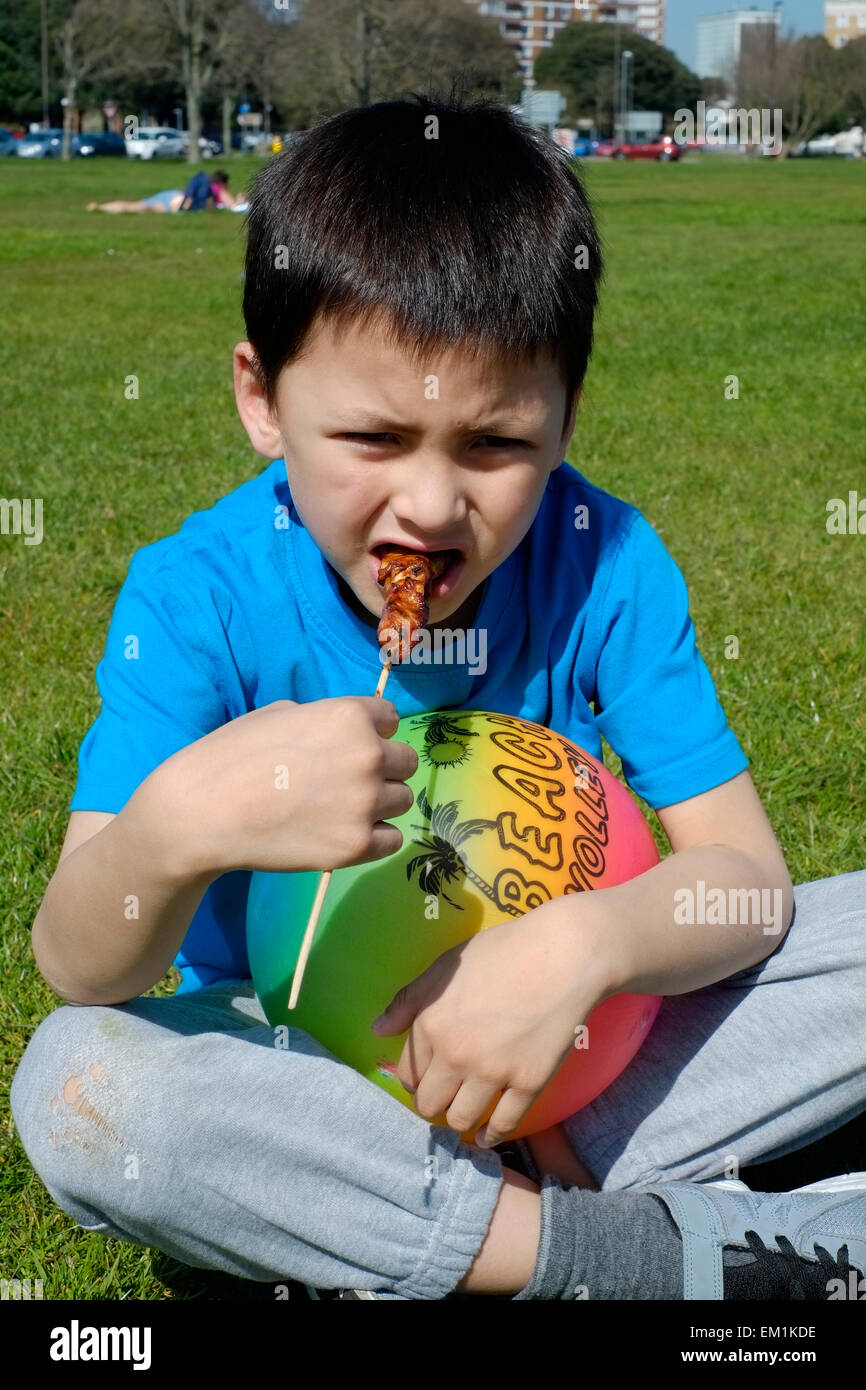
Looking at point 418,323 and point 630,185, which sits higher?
point 630,185

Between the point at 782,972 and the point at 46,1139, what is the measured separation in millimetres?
1096

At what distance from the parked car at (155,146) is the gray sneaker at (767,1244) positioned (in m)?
63.0

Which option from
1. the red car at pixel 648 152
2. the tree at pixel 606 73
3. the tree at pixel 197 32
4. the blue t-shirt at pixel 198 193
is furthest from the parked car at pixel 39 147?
the blue t-shirt at pixel 198 193

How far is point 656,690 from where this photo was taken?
2285 millimetres

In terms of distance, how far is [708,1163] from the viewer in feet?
7.24

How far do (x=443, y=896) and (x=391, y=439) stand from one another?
0.60 meters

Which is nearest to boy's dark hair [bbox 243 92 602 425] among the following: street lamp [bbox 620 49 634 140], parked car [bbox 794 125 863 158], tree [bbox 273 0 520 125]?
tree [bbox 273 0 520 125]

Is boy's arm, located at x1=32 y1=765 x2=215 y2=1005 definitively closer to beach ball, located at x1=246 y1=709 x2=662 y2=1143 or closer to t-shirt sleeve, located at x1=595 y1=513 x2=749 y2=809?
beach ball, located at x1=246 y1=709 x2=662 y2=1143

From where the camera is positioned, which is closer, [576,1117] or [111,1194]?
[111,1194]

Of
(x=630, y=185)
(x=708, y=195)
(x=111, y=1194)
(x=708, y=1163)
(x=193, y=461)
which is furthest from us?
(x=630, y=185)

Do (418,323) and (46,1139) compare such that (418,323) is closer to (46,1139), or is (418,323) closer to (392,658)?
(392,658)

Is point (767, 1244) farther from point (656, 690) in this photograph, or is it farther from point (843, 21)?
point (843, 21)

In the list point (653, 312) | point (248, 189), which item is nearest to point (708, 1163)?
point (248, 189)
